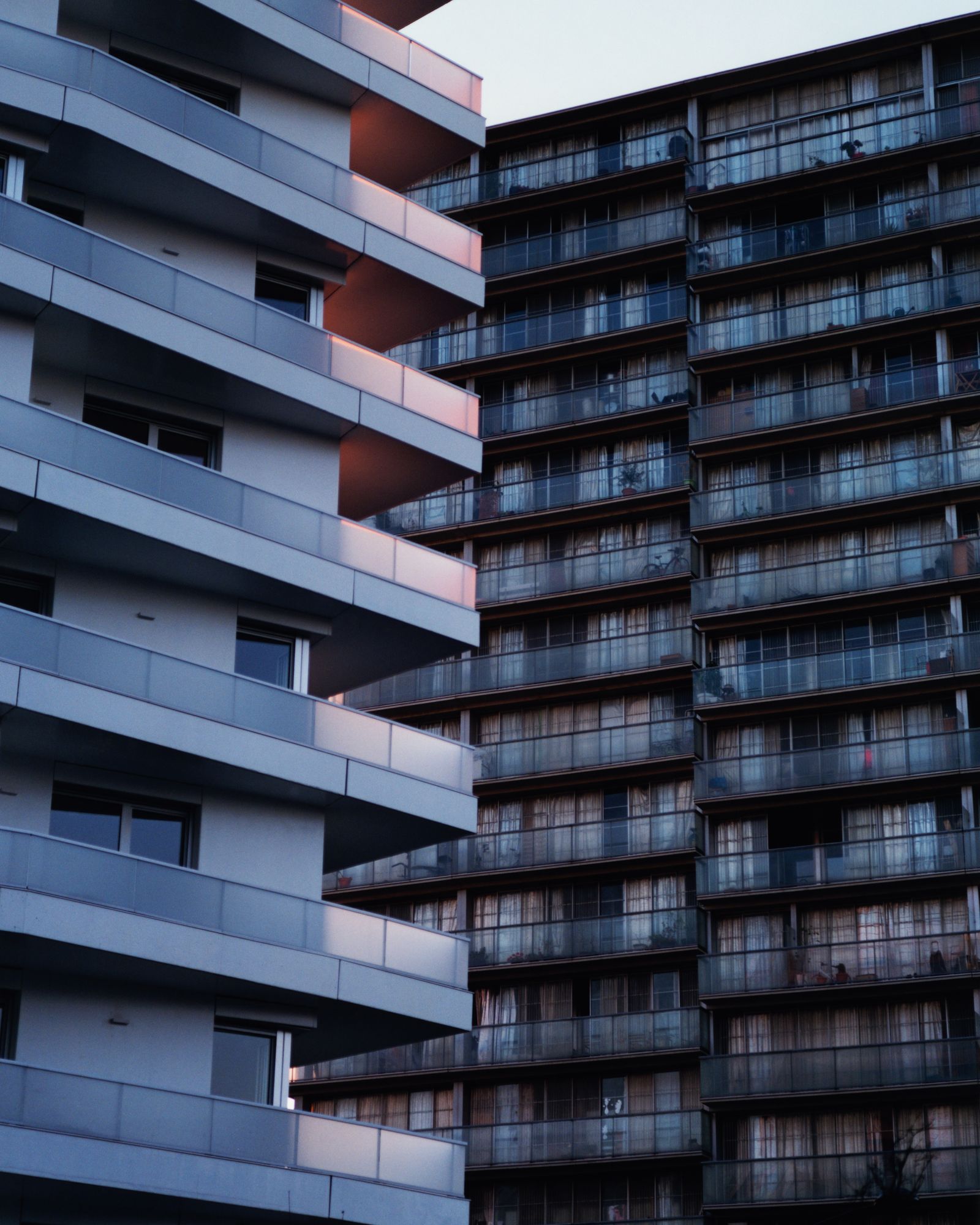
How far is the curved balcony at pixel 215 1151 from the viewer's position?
24.7 metres

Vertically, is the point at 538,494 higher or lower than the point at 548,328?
lower

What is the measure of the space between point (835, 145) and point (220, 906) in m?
32.4

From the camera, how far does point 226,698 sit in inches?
1132

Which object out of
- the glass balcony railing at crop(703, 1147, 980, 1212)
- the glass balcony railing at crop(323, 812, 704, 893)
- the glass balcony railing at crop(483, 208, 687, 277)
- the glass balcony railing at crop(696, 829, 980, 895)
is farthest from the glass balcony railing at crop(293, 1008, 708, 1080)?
the glass balcony railing at crop(483, 208, 687, 277)

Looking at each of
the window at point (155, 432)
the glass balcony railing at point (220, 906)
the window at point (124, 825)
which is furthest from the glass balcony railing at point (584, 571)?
the window at point (124, 825)

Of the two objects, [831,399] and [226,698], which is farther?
[831,399]

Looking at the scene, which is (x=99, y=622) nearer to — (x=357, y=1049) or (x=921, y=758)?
(x=357, y=1049)

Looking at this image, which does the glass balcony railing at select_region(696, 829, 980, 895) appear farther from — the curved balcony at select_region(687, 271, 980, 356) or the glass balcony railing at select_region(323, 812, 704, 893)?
the curved balcony at select_region(687, 271, 980, 356)

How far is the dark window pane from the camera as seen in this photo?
27875 millimetres

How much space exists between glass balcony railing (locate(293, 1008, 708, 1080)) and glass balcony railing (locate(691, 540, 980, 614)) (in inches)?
399

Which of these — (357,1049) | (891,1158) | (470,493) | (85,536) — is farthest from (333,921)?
(470,493)

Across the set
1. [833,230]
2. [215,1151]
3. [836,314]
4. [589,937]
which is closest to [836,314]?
[836,314]

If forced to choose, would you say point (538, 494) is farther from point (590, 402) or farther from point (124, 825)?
point (124, 825)

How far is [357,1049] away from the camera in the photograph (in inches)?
1254
